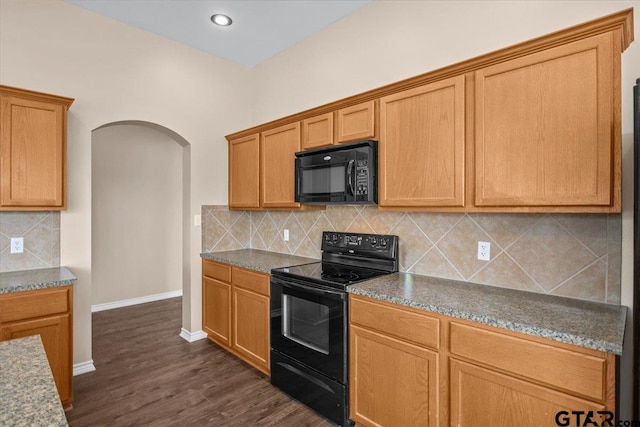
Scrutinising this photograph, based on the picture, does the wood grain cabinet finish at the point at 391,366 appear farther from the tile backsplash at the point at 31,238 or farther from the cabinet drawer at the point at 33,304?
the tile backsplash at the point at 31,238

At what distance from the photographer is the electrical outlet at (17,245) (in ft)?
8.37

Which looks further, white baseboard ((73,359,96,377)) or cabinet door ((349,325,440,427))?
white baseboard ((73,359,96,377))

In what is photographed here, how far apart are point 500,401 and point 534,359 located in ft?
0.87

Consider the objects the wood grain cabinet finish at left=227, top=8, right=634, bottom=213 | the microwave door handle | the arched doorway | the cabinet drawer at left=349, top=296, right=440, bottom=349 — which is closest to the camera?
the wood grain cabinet finish at left=227, top=8, right=634, bottom=213

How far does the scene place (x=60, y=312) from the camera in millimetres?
2252

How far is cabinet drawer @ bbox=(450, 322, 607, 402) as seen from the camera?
1.25m

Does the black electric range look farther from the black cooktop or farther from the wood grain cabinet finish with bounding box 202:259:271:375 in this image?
the wood grain cabinet finish with bounding box 202:259:271:375

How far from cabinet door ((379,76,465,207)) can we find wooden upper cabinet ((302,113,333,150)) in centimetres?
48

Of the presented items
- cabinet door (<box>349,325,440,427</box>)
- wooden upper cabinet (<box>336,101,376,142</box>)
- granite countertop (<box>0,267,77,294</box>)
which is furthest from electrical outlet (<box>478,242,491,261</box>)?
granite countertop (<box>0,267,77,294</box>)

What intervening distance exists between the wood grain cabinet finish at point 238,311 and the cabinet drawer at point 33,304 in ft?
3.98

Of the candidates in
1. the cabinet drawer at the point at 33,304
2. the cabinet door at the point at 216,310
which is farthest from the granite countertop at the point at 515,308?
the cabinet drawer at the point at 33,304

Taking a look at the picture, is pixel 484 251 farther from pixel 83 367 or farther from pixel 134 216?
pixel 134 216

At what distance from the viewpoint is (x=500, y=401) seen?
1.48m

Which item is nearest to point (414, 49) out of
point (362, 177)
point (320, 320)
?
point (362, 177)
